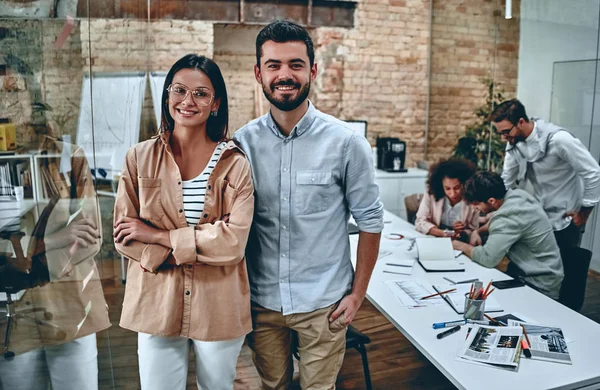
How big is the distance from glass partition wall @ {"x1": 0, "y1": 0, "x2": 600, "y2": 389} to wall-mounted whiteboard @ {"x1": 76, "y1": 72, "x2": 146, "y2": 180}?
2cm

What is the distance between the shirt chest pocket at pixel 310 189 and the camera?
1.71 m

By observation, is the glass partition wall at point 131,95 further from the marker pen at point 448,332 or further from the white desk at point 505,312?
the marker pen at point 448,332

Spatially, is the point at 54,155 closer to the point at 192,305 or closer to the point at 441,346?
the point at 192,305

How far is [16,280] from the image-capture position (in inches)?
66.9

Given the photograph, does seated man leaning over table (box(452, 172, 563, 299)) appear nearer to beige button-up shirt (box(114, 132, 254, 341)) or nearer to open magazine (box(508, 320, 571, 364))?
open magazine (box(508, 320, 571, 364))

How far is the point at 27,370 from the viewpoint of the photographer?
5.95 ft

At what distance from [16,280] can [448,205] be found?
303cm

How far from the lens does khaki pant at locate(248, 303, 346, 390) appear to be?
5.77ft

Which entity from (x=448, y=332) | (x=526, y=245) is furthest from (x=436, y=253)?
(x=448, y=332)

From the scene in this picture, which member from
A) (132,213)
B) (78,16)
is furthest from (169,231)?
(78,16)

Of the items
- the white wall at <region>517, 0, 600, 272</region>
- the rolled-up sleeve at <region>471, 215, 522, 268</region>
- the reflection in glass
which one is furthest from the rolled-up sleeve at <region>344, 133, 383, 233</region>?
the white wall at <region>517, 0, 600, 272</region>

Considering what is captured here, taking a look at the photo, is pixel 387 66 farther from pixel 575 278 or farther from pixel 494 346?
pixel 494 346

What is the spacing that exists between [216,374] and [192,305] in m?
0.25

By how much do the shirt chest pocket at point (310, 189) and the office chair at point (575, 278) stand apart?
181 cm
